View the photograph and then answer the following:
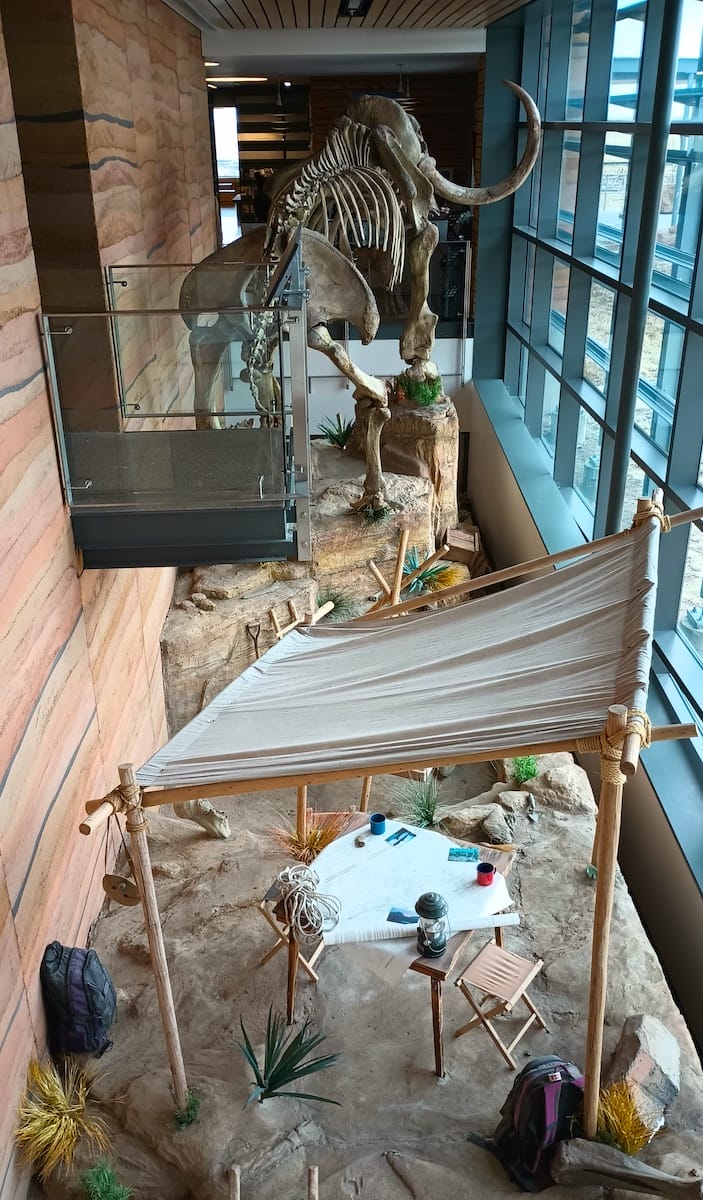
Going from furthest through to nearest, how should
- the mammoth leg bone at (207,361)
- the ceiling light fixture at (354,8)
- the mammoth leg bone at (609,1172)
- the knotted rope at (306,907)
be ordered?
the ceiling light fixture at (354,8) < the mammoth leg bone at (207,361) < the knotted rope at (306,907) < the mammoth leg bone at (609,1172)

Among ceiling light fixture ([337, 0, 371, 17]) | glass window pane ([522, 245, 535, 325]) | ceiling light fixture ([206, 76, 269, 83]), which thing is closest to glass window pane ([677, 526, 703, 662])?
glass window pane ([522, 245, 535, 325])

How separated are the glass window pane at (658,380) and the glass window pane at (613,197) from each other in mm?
763

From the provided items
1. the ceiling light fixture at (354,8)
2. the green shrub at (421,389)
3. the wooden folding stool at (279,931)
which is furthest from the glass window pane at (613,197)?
the wooden folding stool at (279,931)

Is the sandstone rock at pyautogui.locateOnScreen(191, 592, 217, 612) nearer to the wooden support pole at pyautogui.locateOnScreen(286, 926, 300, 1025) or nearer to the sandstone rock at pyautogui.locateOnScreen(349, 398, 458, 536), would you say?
the sandstone rock at pyautogui.locateOnScreen(349, 398, 458, 536)

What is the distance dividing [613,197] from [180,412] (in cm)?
474

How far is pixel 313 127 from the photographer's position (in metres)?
13.6

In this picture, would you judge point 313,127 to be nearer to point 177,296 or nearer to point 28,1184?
point 177,296

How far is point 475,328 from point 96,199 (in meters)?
7.29

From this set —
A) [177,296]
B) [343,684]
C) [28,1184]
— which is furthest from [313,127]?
[28,1184]

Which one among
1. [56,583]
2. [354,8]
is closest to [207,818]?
[56,583]

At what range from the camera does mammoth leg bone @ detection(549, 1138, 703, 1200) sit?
327 centimetres

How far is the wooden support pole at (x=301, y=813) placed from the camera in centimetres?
502

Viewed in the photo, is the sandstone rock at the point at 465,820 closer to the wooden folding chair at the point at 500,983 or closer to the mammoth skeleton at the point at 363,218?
the wooden folding chair at the point at 500,983

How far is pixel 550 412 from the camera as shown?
34.6 ft
